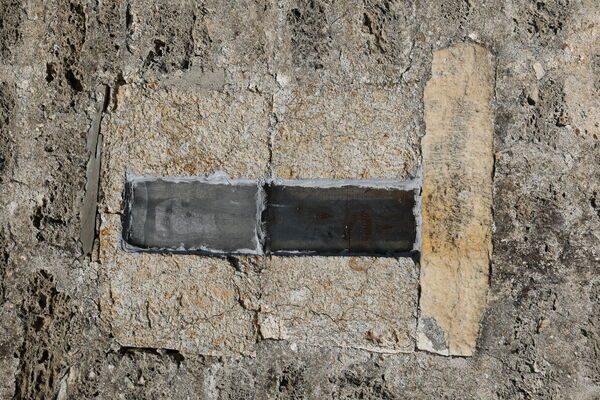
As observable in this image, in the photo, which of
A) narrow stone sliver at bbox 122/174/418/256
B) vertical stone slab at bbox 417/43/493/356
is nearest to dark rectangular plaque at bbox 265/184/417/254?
narrow stone sliver at bbox 122/174/418/256

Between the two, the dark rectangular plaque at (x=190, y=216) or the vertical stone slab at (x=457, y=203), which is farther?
the dark rectangular plaque at (x=190, y=216)

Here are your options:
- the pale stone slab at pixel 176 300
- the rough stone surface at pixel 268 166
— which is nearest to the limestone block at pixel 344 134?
the rough stone surface at pixel 268 166

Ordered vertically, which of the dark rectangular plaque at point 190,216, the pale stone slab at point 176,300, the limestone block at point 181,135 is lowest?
the pale stone slab at point 176,300

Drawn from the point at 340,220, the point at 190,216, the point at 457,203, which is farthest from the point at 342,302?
the point at 190,216

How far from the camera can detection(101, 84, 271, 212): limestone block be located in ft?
6.36

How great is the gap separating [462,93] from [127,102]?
1.23m

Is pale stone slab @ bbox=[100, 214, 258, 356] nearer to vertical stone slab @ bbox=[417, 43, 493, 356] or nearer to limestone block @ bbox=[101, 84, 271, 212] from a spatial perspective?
limestone block @ bbox=[101, 84, 271, 212]

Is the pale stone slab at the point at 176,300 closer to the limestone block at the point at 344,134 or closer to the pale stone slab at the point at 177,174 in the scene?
the pale stone slab at the point at 177,174

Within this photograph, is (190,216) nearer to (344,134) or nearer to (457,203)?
(344,134)

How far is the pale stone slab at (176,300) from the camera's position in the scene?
1.93 m

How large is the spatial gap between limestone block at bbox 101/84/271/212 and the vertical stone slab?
625 millimetres

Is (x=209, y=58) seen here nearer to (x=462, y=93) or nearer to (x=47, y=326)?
(x=462, y=93)

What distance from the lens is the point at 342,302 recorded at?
1891 millimetres

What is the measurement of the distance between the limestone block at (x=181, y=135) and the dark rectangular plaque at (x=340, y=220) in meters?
0.18
